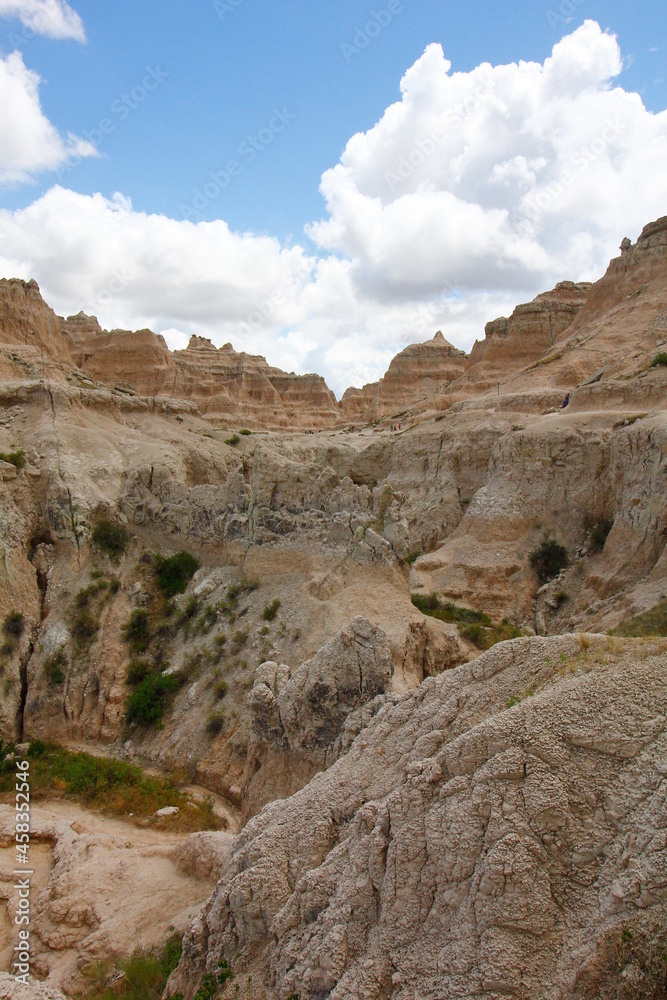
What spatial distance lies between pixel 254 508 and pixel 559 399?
22.1m

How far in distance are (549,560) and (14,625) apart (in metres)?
18.4

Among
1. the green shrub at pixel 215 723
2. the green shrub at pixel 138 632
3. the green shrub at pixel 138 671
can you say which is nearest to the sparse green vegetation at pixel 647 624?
the green shrub at pixel 215 723

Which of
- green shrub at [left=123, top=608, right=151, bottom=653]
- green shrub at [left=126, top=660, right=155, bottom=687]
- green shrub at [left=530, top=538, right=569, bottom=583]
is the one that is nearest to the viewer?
green shrub at [left=126, top=660, right=155, bottom=687]

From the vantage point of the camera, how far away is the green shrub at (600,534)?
73.2 feet

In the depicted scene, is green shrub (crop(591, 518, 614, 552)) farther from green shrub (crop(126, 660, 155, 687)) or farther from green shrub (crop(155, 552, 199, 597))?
green shrub (crop(126, 660, 155, 687))

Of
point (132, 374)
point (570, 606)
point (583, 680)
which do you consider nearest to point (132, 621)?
point (570, 606)

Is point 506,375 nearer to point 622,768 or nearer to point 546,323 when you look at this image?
point 546,323

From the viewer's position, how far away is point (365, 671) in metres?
11.2

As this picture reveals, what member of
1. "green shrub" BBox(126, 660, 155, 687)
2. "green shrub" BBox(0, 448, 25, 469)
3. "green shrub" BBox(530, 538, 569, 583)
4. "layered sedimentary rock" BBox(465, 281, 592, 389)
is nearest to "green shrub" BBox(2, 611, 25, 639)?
"green shrub" BBox(126, 660, 155, 687)

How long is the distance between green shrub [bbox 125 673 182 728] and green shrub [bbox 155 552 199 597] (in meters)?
3.41

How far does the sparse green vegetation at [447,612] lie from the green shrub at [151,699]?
8.48m

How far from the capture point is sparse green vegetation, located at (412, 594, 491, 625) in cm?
2164

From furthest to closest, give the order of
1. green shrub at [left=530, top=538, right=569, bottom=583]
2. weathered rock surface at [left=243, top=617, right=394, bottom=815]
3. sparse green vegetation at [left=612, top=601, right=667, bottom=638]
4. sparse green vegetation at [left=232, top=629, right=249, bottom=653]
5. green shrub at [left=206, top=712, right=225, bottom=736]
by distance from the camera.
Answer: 1. green shrub at [left=530, top=538, right=569, bottom=583]
2. sparse green vegetation at [left=232, top=629, right=249, bottom=653]
3. green shrub at [left=206, top=712, right=225, bottom=736]
4. sparse green vegetation at [left=612, top=601, right=667, bottom=638]
5. weathered rock surface at [left=243, top=617, right=394, bottom=815]

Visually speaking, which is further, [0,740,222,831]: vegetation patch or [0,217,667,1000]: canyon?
[0,740,222,831]: vegetation patch
